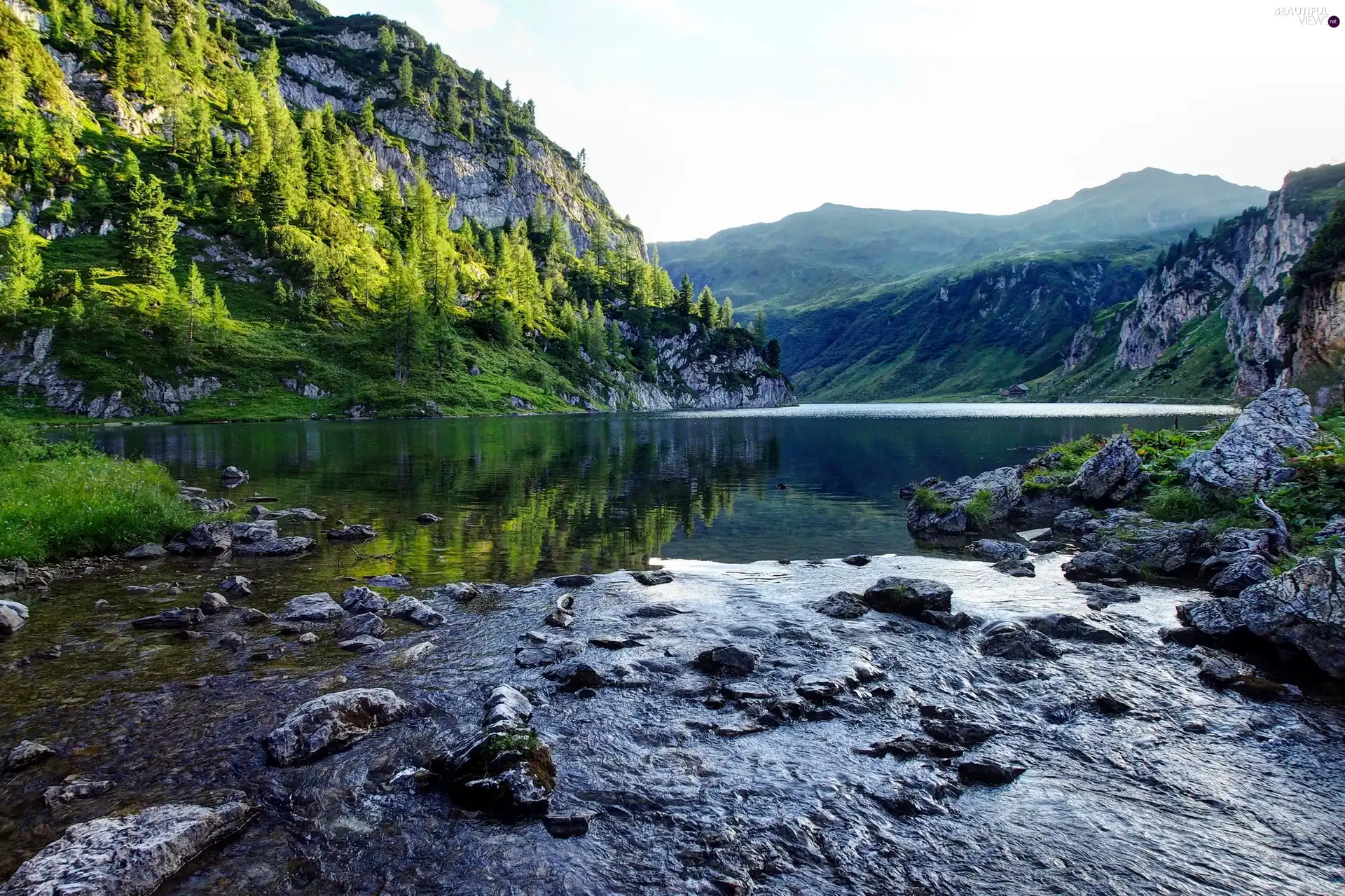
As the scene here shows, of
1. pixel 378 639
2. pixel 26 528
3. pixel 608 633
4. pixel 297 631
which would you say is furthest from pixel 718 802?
pixel 26 528

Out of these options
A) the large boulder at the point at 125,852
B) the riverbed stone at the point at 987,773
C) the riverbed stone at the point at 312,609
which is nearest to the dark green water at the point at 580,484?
the riverbed stone at the point at 312,609

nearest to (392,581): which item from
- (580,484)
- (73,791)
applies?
(73,791)

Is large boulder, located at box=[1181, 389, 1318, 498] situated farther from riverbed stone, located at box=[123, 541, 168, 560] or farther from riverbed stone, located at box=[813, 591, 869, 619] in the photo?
riverbed stone, located at box=[123, 541, 168, 560]

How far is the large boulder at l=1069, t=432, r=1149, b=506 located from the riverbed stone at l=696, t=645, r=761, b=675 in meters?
29.2

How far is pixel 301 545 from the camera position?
88.0 ft

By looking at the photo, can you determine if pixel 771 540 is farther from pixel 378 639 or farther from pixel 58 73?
pixel 58 73

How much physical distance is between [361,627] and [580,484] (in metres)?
29.7

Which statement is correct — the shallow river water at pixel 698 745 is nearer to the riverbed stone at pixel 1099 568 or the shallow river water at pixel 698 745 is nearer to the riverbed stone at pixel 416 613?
the riverbed stone at pixel 416 613

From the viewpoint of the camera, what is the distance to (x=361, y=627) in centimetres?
1752

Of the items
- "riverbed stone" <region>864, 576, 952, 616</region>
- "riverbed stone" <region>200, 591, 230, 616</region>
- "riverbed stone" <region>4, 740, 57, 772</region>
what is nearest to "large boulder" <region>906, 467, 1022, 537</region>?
"riverbed stone" <region>864, 576, 952, 616</region>

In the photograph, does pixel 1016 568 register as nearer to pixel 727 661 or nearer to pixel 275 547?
pixel 727 661

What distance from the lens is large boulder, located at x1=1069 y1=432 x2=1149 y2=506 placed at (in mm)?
34656

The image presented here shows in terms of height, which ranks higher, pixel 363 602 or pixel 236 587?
pixel 236 587

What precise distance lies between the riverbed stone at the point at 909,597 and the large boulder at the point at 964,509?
41.8ft
